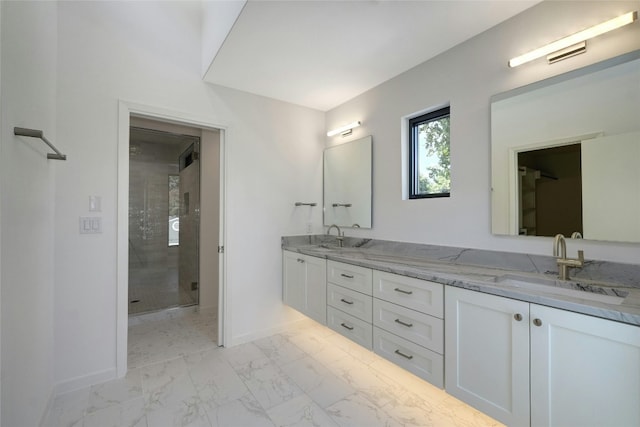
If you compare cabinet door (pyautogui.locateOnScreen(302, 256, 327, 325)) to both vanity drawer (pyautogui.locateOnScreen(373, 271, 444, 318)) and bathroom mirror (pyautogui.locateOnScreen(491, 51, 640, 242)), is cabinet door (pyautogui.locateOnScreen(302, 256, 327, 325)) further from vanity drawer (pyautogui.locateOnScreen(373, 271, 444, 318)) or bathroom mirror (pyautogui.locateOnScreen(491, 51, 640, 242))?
bathroom mirror (pyautogui.locateOnScreen(491, 51, 640, 242))

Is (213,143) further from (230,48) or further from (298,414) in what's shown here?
(298,414)

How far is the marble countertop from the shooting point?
101cm

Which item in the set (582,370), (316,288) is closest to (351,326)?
(316,288)

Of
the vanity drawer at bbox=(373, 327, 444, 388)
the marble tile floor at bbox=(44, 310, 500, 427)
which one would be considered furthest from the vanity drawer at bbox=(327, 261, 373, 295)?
the marble tile floor at bbox=(44, 310, 500, 427)

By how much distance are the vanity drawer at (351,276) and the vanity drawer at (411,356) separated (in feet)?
0.95

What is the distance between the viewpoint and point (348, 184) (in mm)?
2844

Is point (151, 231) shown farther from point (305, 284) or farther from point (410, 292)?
point (410, 292)

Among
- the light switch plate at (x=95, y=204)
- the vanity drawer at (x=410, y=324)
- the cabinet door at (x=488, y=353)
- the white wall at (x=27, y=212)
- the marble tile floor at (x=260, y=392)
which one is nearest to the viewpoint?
the white wall at (x=27, y=212)

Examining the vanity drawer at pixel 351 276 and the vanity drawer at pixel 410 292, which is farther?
the vanity drawer at pixel 351 276

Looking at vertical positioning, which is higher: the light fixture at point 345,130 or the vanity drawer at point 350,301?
the light fixture at point 345,130

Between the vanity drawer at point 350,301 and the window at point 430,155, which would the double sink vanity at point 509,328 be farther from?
the window at point 430,155

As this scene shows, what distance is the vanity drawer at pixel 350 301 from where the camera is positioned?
1.94m

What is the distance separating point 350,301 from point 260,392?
2.82 ft

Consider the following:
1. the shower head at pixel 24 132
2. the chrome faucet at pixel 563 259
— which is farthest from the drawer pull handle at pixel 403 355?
the shower head at pixel 24 132
